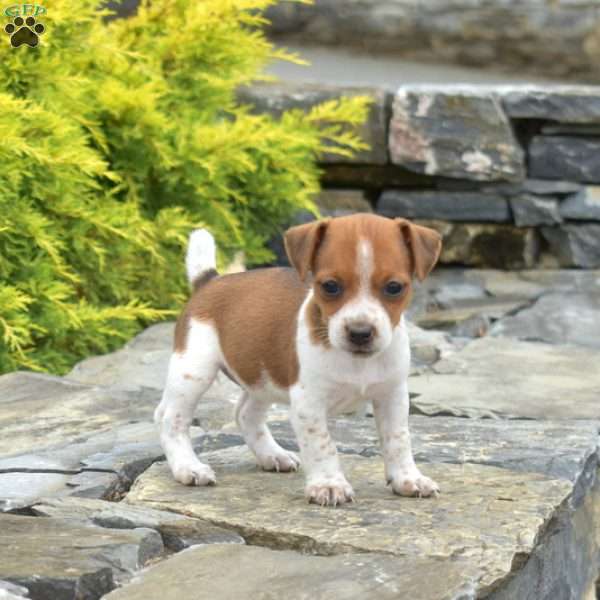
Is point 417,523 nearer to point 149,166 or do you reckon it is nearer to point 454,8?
point 149,166

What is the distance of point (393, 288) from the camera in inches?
124

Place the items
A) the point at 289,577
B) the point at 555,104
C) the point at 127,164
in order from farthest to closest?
1. the point at 555,104
2. the point at 127,164
3. the point at 289,577

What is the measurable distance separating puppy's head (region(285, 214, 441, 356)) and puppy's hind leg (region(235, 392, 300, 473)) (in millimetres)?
620

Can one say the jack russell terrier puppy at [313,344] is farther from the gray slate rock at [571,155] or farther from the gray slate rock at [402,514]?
the gray slate rock at [571,155]

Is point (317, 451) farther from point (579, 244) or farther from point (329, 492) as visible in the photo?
point (579, 244)

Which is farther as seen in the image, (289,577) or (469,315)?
(469,315)

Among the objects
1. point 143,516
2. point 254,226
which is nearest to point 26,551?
point 143,516

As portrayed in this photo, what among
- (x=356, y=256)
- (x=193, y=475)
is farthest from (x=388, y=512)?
(x=356, y=256)

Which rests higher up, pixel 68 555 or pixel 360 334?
pixel 360 334

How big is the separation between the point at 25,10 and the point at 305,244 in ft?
10.5

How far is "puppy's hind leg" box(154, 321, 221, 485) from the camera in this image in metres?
3.60

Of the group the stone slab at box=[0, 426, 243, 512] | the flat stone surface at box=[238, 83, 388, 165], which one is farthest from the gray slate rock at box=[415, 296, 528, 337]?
the stone slab at box=[0, 426, 243, 512]

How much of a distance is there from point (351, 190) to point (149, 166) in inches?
61.4

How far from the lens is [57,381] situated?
488 centimetres
